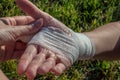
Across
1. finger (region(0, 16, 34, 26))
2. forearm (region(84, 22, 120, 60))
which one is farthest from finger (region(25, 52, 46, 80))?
forearm (region(84, 22, 120, 60))

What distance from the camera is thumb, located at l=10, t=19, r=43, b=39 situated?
225cm

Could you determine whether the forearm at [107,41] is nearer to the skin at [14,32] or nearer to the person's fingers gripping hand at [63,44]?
the person's fingers gripping hand at [63,44]

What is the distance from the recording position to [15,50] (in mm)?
2426

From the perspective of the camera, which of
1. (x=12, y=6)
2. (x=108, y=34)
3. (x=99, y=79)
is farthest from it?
(x=12, y=6)

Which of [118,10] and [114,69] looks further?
[118,10]

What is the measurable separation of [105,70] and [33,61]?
5.43 ft

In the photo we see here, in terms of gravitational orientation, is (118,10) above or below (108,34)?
below

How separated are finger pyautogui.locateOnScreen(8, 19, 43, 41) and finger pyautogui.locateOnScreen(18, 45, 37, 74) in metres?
0.16

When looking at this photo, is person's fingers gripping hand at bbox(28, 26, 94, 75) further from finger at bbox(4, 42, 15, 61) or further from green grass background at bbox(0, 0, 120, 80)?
green grass background at bbox(0, 0, 120, 80)

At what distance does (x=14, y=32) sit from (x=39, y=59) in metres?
0.32

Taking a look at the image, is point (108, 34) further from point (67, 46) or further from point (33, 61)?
point (33, 61)

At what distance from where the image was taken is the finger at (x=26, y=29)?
2247mm

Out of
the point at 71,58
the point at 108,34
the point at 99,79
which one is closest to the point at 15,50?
the point at 71,58

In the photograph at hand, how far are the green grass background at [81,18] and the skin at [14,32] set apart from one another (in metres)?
0.83
